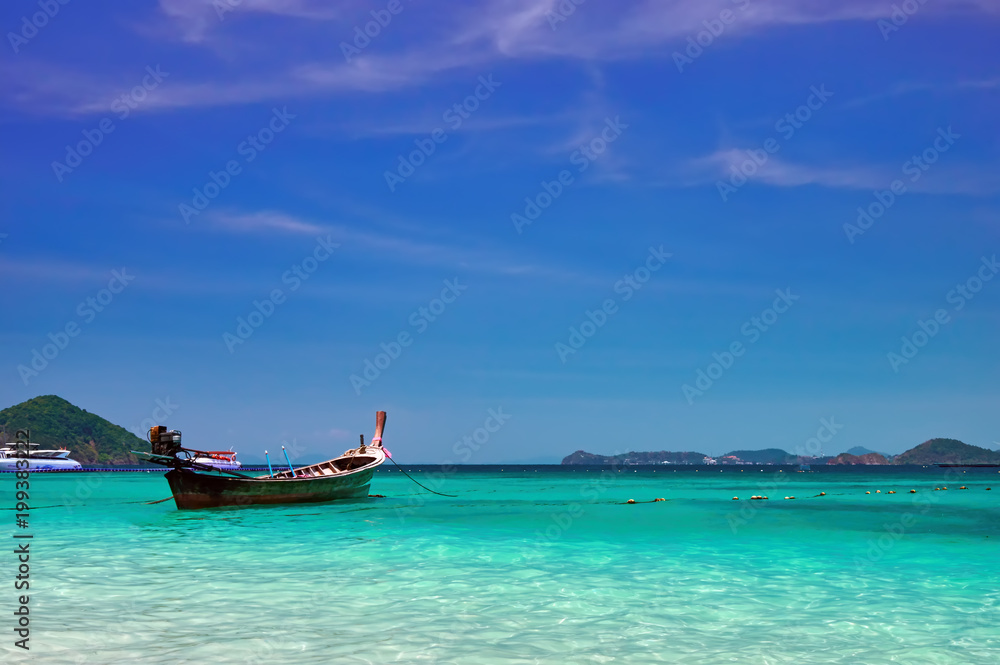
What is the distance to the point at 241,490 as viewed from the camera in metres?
38.8

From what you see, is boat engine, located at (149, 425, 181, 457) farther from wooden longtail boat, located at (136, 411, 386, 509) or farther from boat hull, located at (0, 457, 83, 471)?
boat hull, located at (0, 457, 83, 471)

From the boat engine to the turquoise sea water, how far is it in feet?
13.8

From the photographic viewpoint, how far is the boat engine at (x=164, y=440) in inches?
1399

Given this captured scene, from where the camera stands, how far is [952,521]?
38500 mm

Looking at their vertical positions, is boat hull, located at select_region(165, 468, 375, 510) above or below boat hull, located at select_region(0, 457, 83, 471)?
above

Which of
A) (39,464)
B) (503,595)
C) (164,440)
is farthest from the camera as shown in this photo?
(39,464)

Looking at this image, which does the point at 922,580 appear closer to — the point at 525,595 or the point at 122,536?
the point at 525,595

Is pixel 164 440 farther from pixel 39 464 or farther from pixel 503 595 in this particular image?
pixel 39 464

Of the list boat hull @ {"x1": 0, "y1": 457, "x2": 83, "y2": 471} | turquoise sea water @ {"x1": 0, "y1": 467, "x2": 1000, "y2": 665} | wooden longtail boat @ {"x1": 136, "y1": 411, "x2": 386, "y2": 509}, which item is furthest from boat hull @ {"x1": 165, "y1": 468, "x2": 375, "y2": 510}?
boat hull @ {"x1": 0, "y1": 457, "x2": 83, "y2": 471}

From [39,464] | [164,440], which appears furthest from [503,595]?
[39,464]

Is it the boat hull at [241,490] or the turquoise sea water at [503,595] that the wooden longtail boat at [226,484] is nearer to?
the boat hull at [241,490]

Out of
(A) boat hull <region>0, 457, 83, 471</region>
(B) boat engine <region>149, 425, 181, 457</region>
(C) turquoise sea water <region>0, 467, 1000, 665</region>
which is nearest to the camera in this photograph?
(C) turquoise sea water <region>0, 467, 1000, 665</region>

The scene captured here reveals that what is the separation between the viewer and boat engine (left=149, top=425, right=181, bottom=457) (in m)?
35.5

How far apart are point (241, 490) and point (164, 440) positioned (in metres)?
4.79
